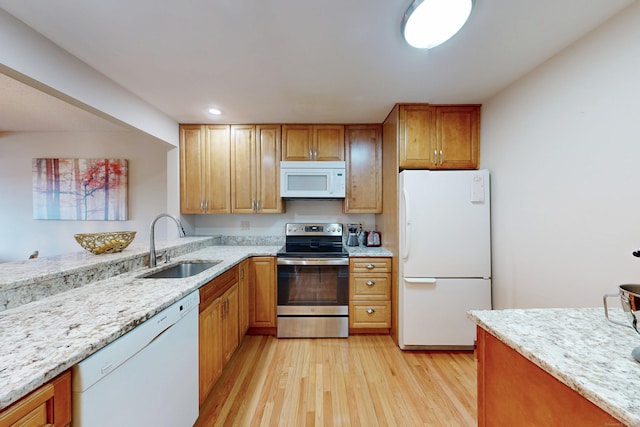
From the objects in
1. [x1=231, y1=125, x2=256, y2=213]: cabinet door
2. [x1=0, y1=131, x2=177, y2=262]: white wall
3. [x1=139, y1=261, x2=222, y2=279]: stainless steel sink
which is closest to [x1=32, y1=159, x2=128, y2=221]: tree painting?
[x1=0, y1=131, x2=177, y2=262]: white wall

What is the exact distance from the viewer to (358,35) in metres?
1.44

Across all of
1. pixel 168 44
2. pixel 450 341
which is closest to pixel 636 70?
pixel 450 341

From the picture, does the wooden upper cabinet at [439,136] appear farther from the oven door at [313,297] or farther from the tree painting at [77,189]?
the tree painting at [77,189]

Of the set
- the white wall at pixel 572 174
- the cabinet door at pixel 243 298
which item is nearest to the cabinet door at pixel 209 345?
the cabinet door at pixel 243 298

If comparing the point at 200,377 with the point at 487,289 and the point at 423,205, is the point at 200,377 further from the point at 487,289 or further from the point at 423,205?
the point at 487,289

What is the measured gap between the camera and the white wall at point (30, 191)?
3244mm

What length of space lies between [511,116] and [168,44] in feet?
8.48

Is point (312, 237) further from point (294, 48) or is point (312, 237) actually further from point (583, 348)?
point (583, 348)

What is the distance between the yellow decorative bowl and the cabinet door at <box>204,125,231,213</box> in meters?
1.06

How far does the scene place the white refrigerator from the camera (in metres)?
2.23

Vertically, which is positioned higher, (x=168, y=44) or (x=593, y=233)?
(x=168, y=44)

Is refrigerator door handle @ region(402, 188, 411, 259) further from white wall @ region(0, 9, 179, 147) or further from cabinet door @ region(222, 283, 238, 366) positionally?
white wall @ region(0, 9, 179, 147)

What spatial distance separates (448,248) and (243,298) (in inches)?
78.2

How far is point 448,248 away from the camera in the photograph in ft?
7.38
